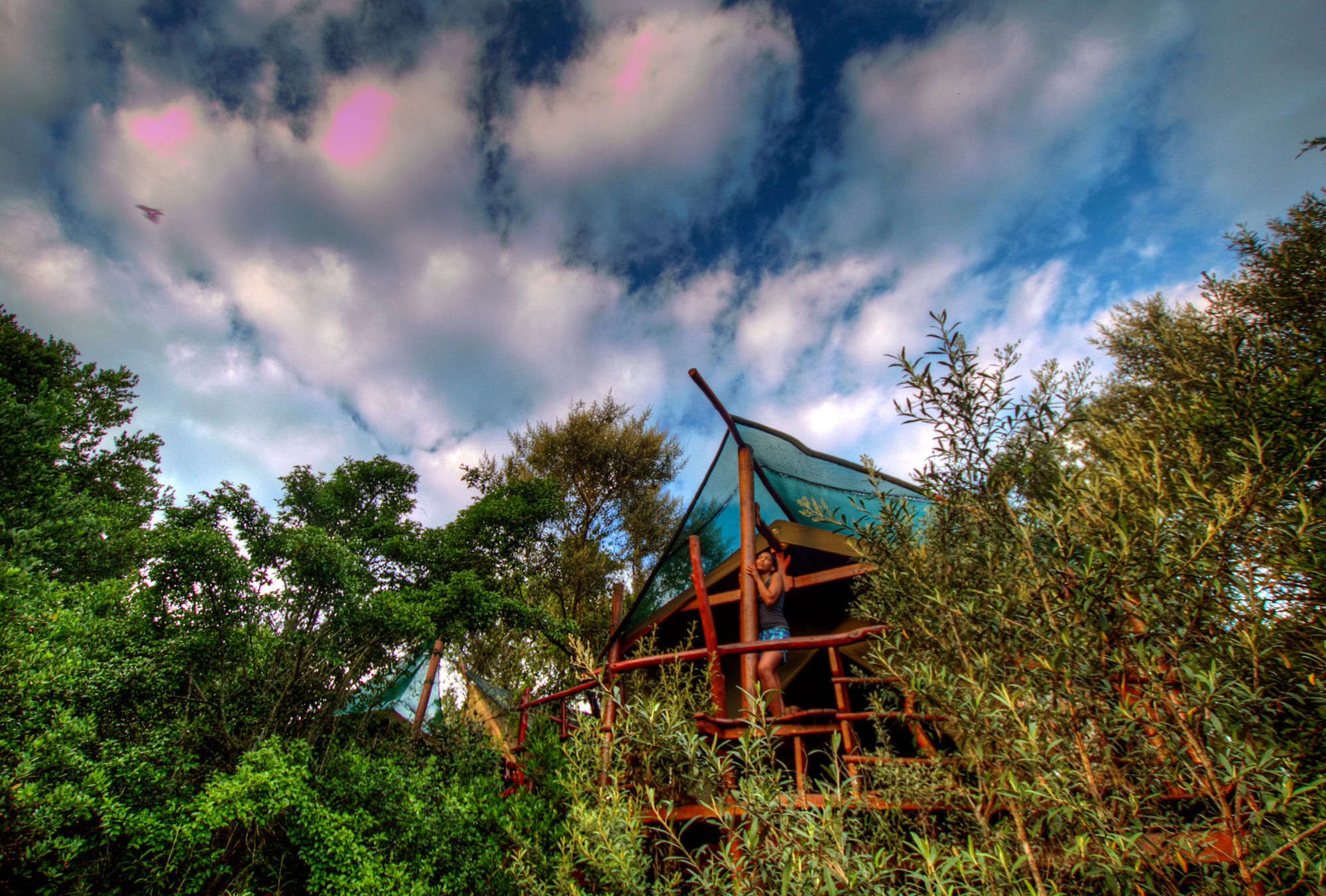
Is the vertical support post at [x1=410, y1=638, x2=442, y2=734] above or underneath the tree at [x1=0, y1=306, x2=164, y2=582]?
underneath

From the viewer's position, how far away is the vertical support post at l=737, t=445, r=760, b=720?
12.9 ft

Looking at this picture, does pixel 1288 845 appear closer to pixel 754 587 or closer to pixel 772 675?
pixel 754 587

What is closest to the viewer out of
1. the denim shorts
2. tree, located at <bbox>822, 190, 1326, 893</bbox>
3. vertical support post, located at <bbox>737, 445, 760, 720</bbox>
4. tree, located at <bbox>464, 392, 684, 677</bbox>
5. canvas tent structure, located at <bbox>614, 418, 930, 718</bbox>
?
tree, located at <bbox>822, 190, 1326, 893</bbox>

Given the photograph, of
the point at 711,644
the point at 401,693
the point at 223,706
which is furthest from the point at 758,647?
the point at 401,693

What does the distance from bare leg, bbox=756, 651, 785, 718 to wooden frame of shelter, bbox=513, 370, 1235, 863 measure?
0.21m

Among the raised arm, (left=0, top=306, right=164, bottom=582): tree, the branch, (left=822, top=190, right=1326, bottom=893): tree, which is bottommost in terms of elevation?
the branch

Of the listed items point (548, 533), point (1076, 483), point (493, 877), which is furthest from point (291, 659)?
point (1076, 483)

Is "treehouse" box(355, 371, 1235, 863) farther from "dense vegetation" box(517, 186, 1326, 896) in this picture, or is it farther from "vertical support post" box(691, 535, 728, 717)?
"dense vegetation" box(517, 186, 1326, 896)

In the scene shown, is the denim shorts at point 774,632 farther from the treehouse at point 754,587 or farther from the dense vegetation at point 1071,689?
the dense vegetation at point 1071,689

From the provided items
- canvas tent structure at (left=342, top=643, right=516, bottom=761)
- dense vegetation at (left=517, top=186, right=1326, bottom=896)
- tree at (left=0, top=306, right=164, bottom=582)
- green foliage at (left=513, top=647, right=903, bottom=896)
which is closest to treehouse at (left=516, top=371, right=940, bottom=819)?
green foliage at (left=513, top=647, right=903, bottom=896)

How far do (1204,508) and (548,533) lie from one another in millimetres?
12551

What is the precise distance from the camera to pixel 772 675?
177 inches

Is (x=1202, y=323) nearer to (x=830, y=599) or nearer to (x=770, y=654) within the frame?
(x=830, y=599)

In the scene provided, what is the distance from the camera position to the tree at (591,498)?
1280 cm
